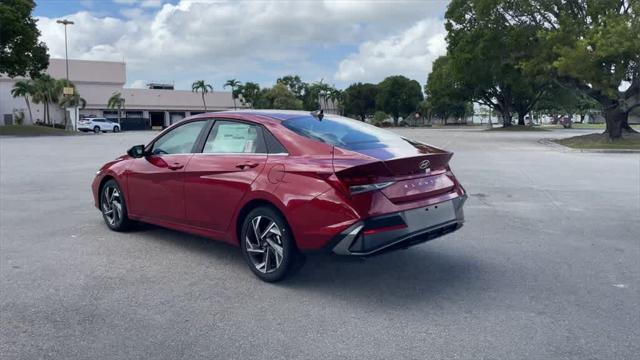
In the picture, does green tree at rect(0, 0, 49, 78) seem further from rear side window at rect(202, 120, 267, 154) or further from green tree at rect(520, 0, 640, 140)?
rear side window at rect(202, 120, 267, 154)

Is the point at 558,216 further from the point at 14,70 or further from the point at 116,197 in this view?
the point at 14,70

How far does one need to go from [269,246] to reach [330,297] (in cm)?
73

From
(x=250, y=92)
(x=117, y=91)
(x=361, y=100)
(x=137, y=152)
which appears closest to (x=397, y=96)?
(x=361, y=100)

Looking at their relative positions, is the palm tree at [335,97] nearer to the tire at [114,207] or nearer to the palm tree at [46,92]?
the palm tree at [46,92]

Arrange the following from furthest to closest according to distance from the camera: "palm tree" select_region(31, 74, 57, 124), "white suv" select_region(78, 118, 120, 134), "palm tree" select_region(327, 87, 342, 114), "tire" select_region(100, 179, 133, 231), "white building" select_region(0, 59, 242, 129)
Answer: "palm tree" select_region(327, 87, 342, 114) → "white building" select_region(0, 59, 242, 129) → "palm tree" select_region(31, 74, 57, 124) → "white suv" select_region(78, 118, 120, 134) → "tire" select_region(100, 179, 133, 231)

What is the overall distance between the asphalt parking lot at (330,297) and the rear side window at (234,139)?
1178 mm

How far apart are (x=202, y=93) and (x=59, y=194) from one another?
7735 centimetres

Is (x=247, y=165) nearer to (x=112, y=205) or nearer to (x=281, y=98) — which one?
(x=112, y=205)

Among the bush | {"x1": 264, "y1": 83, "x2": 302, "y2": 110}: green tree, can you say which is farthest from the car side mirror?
{"x1": 264, "y1": 83, "x2": 302, "y2": 110}: green tree

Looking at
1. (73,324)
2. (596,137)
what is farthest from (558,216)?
(596,137)

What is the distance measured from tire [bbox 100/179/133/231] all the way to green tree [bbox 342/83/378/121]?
313 feet

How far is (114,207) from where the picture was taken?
7.02 meters

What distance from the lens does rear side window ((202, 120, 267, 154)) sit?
206 inches

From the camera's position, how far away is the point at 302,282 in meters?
5.08
